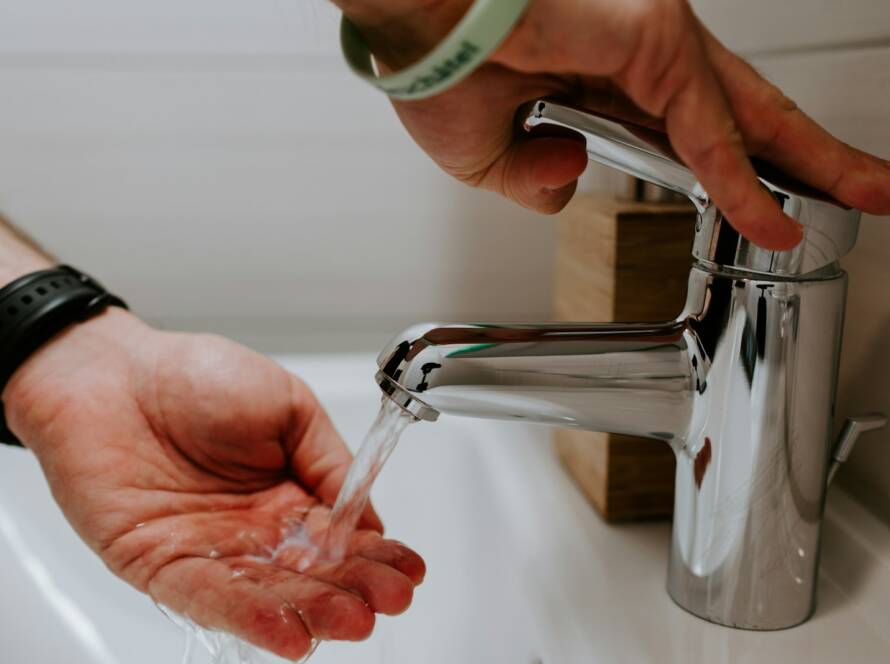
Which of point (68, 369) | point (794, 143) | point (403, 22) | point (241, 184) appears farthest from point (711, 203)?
point (241, 184)

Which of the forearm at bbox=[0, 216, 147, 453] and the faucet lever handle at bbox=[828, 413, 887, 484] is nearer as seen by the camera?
the faucet lever handle at bbox=[828, 413, 887, 484]

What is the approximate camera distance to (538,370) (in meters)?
0.34

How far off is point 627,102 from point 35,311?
0.40m

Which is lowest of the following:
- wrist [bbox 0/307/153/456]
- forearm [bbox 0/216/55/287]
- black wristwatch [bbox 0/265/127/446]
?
wrist [bbox 0/307/153/456]

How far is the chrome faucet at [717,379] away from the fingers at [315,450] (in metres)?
0.19

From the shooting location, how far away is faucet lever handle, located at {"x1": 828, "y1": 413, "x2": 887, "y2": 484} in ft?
1.35

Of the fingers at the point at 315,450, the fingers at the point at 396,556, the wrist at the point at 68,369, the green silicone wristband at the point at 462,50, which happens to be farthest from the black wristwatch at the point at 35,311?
the green silicone wristband at the point at 462,50

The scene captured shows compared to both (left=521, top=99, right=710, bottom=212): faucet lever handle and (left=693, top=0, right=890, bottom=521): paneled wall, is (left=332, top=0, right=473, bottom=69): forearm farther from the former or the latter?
(left=693, top=0, right=890, bottom=521): paneled wall

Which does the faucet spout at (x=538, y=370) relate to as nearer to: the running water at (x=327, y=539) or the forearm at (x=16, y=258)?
the running water at (x=327, y=539)

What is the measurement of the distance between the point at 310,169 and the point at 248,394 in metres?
0.31

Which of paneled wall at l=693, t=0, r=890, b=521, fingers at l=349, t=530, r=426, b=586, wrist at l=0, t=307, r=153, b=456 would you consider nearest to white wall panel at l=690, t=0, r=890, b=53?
paneled wall at l=693, t=0, r=890, b=521

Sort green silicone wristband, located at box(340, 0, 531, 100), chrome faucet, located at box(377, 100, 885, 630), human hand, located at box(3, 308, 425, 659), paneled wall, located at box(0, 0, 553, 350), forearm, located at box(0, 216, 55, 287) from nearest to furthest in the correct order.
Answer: green silicone wristband, located at box(340, 0, 531, 100) < chrome faucet, located at box(377, 100, 885, 630) < human hand, located at box(3, 308, 425, 659) < forearm, located at box(0, 216, 55, 287) < paneled wall, located at box(0, 0, 553, 350)

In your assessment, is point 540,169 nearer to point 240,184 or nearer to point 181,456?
point 181,456

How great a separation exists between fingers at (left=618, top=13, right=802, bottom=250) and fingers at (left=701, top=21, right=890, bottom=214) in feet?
0.05
